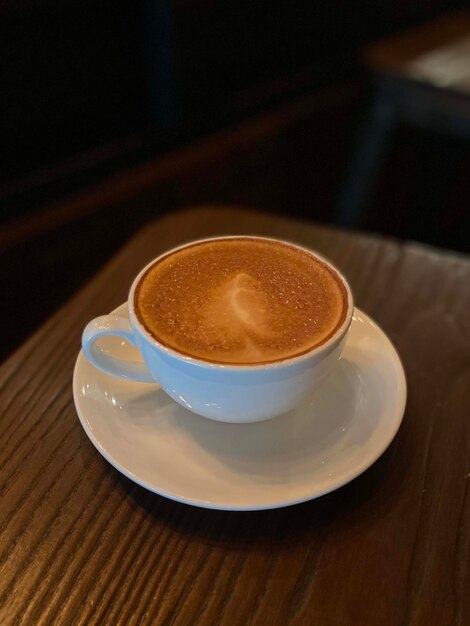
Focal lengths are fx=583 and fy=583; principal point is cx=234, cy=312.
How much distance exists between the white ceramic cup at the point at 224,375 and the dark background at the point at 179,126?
0.88 metres

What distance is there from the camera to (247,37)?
162cm

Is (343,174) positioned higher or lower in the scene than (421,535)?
lower

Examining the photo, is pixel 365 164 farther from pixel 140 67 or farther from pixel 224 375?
pixel 224 375

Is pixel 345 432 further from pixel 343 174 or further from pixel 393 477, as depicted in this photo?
pixel 343 174

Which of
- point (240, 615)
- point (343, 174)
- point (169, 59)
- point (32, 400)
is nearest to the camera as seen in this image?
point (240, 615)

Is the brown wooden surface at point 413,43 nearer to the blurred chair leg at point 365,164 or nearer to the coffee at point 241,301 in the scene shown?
the blurred chair leg at point 365,164

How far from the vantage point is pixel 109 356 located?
0.50 m

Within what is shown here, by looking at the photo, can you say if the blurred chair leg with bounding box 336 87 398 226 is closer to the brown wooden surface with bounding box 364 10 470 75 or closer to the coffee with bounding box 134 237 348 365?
the brown wooden surface with bounding box 364 10 470 75

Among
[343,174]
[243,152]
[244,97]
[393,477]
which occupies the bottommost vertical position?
[343,174]

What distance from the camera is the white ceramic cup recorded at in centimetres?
43

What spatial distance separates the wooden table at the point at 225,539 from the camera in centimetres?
40

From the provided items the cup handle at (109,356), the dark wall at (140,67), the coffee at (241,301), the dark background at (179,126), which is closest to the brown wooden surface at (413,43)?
the dark background at (179,126)

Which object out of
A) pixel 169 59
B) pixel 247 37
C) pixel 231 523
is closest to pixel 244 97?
pixel 247 37

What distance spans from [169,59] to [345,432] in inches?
46.8
